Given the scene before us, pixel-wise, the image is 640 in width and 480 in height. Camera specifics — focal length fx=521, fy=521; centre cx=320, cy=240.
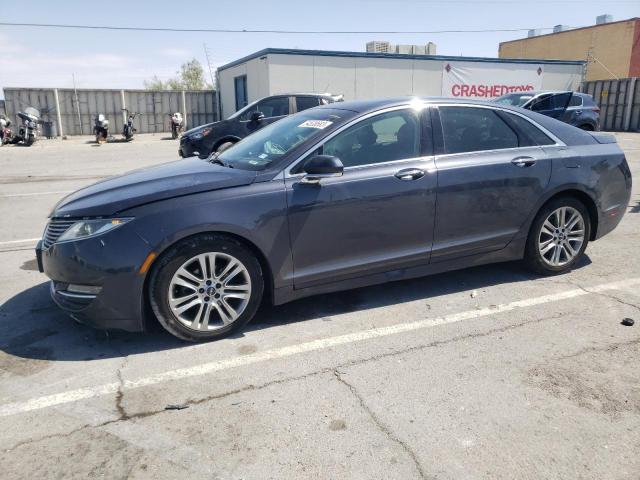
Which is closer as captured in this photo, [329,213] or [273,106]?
[329,213]

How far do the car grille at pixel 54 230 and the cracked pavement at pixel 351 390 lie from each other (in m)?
0.69

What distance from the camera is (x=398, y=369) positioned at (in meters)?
3.27

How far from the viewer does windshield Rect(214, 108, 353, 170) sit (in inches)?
157

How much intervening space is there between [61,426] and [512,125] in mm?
4125

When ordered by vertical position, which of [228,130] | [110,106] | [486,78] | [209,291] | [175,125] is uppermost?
[486,78]

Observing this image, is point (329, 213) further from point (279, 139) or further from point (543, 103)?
point (543, 103)

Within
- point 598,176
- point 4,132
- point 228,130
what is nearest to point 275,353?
point 598,176

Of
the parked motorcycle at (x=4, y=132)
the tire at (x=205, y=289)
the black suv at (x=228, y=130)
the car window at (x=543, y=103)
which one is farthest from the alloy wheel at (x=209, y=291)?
the parked motorcycle at (x=4, y=132)

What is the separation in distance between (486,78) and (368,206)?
25275 mm

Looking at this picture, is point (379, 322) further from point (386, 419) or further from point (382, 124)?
point (382, 124)

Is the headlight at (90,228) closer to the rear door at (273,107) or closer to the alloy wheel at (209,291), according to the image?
the alloy wheel at (209,291)

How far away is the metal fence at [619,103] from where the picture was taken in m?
26.3

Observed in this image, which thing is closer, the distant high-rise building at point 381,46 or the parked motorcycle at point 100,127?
the parked motorcycle at point 100,127

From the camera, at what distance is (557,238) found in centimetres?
479
